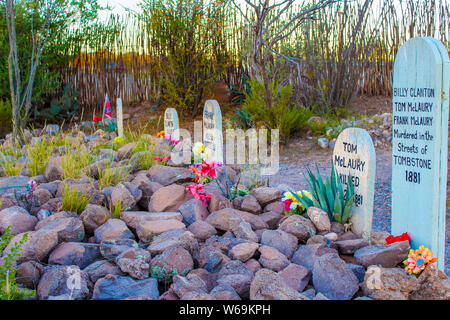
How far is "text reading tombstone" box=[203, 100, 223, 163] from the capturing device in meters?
3.96

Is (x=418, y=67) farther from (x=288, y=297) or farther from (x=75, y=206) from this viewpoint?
(x=75, y=206)

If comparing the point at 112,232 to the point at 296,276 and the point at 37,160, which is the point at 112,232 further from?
the point at 37,160

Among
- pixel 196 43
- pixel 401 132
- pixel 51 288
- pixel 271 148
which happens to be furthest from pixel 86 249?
pixel 196 43

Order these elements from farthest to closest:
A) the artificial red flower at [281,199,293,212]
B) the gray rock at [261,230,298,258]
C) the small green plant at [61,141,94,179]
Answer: the small green plant at [61,141,94,179]
the artificial red flower at [281,199,293,212]
the gray rock at [261,230,298,258]

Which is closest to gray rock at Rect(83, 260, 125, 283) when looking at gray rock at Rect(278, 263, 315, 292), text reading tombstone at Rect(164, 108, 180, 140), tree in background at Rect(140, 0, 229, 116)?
gray rock at Rect(278, 263, 315, 292)

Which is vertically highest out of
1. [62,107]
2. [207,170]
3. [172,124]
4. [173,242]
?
[62,107]

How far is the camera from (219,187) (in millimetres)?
3293

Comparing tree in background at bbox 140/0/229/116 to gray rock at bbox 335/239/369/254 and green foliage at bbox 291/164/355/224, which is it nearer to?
green foliage at bbox 291/164/355/224

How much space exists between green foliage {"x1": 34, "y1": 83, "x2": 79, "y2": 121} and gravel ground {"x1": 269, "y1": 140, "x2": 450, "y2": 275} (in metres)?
4.84

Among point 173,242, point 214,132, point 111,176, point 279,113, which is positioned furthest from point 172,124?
point 173,242

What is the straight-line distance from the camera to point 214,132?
4020 millimetres

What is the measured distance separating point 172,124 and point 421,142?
10.7 ft

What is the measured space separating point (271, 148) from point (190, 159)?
1658mm

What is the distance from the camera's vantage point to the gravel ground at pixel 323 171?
3412mm
